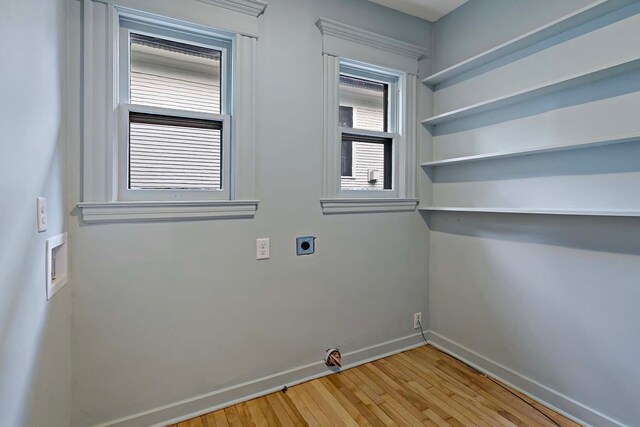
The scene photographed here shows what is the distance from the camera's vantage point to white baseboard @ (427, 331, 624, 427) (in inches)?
67.0

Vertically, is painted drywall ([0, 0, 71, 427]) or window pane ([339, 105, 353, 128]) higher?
window pane ([339, 105, 353, 128])

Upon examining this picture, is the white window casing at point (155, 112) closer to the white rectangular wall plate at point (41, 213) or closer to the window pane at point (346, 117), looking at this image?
the white rectangular wall plate at point (41, 213)

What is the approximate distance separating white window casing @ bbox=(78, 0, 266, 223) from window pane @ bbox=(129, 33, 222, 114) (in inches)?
2.0

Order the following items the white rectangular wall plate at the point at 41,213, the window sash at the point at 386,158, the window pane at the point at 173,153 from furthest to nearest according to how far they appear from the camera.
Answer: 1. the window sash at the point at 386,158
2. the window pane at the point at 173,153
3. the white rectangular wall plate at the point at 41,213

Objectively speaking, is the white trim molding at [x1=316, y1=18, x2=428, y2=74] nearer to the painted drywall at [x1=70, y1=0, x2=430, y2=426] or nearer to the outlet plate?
the painted drywall at [x1=70, y1=0, x2=430, y2=426]

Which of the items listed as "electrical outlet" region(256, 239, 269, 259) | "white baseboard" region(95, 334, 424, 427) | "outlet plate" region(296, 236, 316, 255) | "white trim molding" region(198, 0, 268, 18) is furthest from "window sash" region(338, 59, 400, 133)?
"white baseboard" region(95, 334, 424, 427)

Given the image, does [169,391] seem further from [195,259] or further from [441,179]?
[441,179]

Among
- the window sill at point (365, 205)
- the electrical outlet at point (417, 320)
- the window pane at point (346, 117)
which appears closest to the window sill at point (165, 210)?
the window sill at point (365, 205)

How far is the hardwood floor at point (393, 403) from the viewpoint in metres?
1.74

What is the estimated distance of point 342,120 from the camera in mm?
2328

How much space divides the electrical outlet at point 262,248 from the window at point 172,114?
351 millimetres

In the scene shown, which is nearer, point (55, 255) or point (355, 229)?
point (55, 255)

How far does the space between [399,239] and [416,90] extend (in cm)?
122

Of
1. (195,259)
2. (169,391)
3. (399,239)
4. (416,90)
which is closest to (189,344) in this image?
(169,391)
